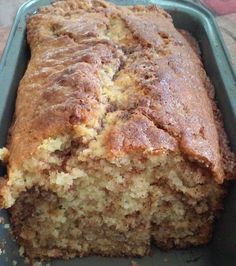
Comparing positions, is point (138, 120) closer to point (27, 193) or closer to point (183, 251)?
point (27, 193)

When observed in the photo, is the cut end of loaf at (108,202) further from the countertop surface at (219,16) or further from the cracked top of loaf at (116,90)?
the countertop surface at (219,16)

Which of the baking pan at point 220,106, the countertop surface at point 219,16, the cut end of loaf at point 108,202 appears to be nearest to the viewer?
the cut end of loaf at point 108,202

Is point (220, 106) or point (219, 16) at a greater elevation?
point (220, 106)

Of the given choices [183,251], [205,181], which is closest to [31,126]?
[205,181]

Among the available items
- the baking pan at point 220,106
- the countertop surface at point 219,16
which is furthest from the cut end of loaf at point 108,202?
the countertop surface at point 219,16

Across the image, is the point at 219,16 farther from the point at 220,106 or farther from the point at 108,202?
the point at 108,202

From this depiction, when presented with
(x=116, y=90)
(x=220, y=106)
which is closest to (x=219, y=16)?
(x=220, y=106)

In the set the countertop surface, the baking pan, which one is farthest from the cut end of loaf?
the countertop surface
